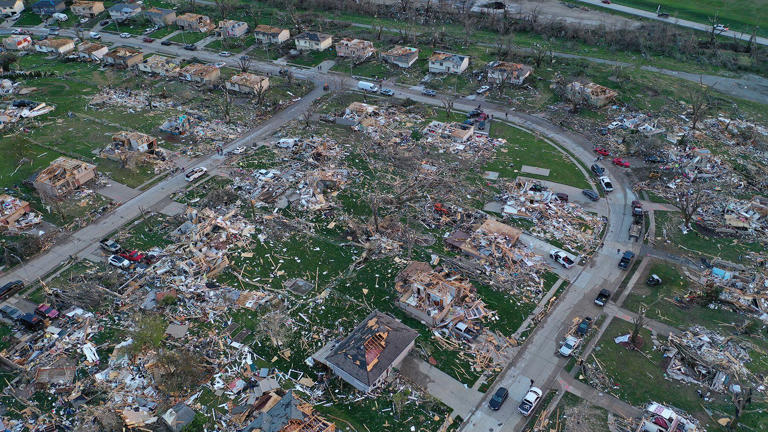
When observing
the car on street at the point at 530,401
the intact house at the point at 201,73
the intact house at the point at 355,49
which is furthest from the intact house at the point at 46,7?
the car on street at the point at 530,401

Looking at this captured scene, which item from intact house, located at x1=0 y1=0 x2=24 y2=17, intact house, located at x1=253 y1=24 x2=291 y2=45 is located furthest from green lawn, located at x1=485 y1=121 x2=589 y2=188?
intact house, located at x1=0 y1=0 x2=24 y2=17

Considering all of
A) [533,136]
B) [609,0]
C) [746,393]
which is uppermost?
[609,0]

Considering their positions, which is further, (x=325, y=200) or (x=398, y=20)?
(x=398, y=20)

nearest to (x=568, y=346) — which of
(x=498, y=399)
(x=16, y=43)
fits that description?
(x=498, y=399)

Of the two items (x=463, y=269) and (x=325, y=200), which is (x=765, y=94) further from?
(x=325, y=200)

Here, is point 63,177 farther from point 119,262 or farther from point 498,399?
point 498,399

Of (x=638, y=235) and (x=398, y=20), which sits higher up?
(x=398, y=20)

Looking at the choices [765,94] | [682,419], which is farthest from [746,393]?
[765,94]

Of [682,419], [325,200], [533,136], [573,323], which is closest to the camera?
[682,419]
